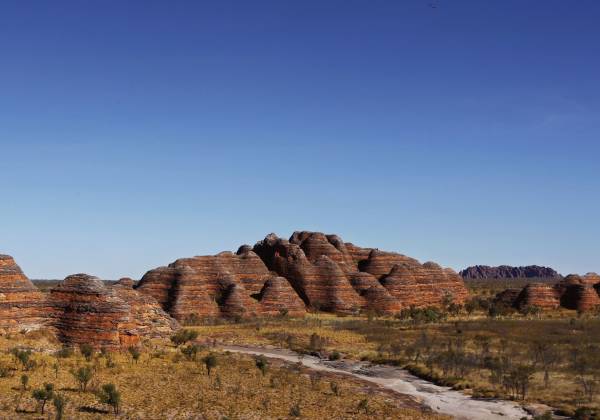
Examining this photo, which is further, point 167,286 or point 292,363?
point 167,286

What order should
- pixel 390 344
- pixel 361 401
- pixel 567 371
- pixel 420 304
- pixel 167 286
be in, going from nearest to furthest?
1. pixel 361 401
2. pixel 567 371
3. pixel 390 344
4. pixel 167 286
5. pixel 420 304

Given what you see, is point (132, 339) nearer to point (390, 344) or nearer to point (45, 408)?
point (45, 408)

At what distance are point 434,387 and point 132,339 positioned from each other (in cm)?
1664

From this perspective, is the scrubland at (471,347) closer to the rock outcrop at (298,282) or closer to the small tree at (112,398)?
the rock outcrop at (298,282)

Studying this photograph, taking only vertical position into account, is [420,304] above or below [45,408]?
above

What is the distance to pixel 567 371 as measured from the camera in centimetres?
3122

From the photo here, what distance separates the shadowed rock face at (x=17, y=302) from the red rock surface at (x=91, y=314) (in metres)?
0.74

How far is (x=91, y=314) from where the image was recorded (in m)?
31.7

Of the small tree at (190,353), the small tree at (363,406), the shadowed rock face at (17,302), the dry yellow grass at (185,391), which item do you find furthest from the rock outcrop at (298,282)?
the small tree at (363,406)

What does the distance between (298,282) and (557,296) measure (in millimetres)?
34817

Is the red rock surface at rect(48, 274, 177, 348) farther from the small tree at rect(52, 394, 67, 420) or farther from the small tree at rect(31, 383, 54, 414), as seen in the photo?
the small tree at rect(52, 394, 67, 420)

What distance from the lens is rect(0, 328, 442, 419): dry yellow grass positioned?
20750mm

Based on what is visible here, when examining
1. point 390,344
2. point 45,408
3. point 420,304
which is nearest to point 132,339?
point 45,408

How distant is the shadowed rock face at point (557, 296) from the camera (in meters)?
71.6
